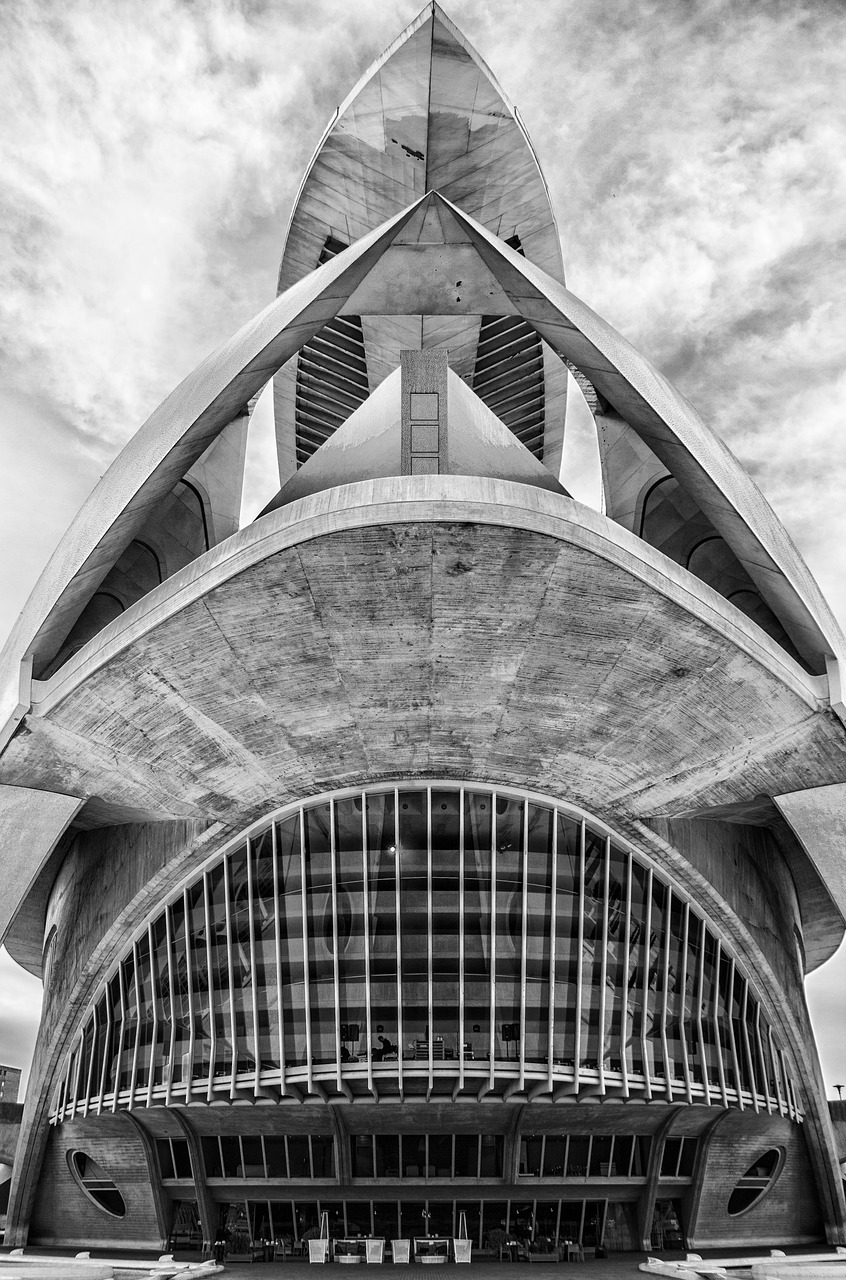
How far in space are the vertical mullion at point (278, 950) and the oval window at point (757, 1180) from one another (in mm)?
14991

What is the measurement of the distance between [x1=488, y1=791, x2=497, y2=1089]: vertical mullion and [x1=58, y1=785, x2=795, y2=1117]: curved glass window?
57 millimetres

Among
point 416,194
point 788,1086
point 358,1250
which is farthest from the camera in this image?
point 416,194

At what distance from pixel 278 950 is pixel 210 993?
222cm

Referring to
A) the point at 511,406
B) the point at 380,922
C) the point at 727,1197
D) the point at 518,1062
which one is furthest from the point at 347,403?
the point at 727,1197

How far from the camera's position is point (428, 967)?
24469mm

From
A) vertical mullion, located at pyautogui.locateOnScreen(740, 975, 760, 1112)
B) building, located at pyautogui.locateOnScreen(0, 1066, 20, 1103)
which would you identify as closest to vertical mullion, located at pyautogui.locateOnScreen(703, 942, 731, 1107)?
Result: vertical mullion, located at pyautogui.locateOnScreen(740, 975, 760, 1112)

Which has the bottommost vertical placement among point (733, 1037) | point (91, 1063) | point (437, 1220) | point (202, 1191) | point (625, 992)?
point (437, 1220)

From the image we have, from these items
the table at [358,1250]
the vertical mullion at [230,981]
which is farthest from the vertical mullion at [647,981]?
the vertical mullion at [230,981]

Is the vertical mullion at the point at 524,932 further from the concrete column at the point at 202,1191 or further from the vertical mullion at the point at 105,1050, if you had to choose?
the vertical mullion at the point at 105,1050

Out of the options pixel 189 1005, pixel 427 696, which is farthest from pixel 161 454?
pixel 189 1005

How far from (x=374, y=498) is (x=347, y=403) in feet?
103

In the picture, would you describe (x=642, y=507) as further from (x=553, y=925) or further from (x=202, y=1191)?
(x=202, y=1191)

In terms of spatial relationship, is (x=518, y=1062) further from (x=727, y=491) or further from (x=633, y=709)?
(x=727, y=491)

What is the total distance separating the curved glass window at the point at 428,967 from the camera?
78.9ft
